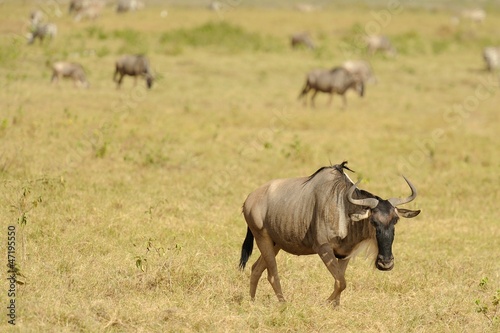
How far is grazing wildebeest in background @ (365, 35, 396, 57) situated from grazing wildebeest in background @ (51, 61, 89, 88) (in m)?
15.2

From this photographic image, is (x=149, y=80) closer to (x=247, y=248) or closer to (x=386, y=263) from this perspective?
(x=247, y=248)

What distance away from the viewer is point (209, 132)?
14977mm

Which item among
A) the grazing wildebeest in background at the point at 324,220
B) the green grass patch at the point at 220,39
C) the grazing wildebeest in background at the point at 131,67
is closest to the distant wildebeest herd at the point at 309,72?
the grazing wildebeest in background at the point at 131,67

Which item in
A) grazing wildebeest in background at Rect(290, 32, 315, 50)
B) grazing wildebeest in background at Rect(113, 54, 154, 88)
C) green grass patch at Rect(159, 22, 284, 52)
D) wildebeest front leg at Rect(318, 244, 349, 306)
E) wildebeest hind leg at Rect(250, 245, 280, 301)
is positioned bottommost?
grazing wildebeest in background at Rect(290, 32, 315, 50)

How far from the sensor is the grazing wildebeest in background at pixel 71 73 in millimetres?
20812

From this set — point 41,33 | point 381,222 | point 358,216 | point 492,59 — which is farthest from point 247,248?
point 492,59

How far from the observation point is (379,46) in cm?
3266

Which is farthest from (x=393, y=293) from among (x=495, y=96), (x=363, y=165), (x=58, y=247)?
(x=495, y=96)

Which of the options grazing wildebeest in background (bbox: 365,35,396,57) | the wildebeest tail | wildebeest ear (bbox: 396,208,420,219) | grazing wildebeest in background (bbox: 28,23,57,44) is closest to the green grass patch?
grazing wildebeest in background (bbox: 365,35,396,57)

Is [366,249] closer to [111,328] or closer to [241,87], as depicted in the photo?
[111,328]

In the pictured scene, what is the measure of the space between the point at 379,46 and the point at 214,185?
22.6 metres

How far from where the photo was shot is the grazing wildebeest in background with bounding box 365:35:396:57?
32591mm

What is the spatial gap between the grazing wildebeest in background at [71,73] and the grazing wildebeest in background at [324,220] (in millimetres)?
14724

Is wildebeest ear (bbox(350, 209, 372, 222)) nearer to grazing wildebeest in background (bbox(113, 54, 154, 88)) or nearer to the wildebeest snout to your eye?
the wildebeest snout
